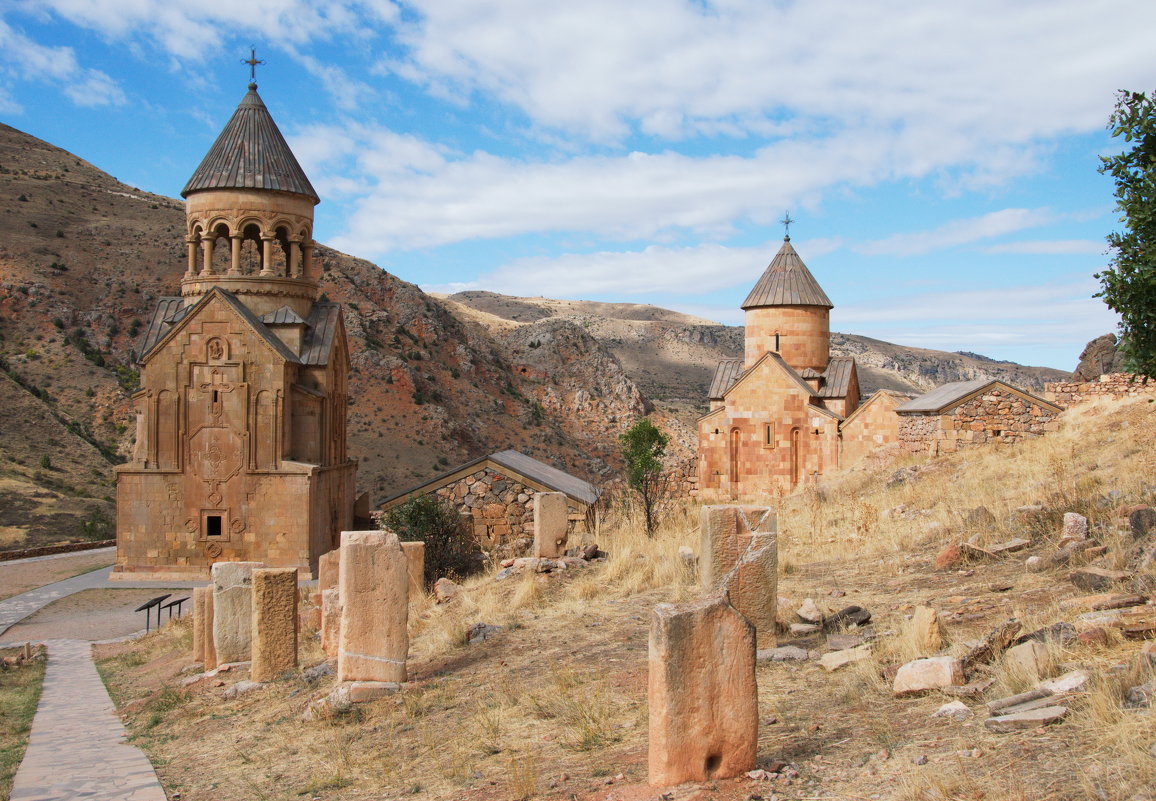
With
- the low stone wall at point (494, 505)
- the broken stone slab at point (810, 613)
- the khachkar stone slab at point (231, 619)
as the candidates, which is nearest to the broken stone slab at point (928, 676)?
the broken stone slab at point (810, 613)

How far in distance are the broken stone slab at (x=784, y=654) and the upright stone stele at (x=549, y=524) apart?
18.2ft

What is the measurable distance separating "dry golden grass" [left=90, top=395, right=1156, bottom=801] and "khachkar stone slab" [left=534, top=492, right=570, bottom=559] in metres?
0.80

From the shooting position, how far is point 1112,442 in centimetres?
1270

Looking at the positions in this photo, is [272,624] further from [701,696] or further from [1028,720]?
[1028,720]

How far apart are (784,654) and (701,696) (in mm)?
2045

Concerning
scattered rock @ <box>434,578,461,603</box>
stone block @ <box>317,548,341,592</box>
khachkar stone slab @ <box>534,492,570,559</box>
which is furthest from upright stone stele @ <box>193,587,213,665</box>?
khachkar stone slab @ <box>534,492,570,559</box>

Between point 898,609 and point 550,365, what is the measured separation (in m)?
50.1

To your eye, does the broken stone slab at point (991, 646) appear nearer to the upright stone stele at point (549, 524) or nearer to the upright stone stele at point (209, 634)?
the upright stone stele at point (549, 524)

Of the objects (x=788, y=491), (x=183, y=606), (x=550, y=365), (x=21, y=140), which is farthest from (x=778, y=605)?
(x=21, y=140)

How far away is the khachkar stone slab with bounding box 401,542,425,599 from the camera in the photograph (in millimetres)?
10430

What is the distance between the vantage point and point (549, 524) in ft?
37.9

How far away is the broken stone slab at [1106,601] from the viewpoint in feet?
16.9

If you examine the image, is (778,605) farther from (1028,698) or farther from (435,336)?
(435,336)

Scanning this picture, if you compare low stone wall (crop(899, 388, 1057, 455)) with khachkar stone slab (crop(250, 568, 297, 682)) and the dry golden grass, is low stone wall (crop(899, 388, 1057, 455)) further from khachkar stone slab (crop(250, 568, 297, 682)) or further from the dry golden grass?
khachkar stone slab (crop(250, 568, 297, 682))
